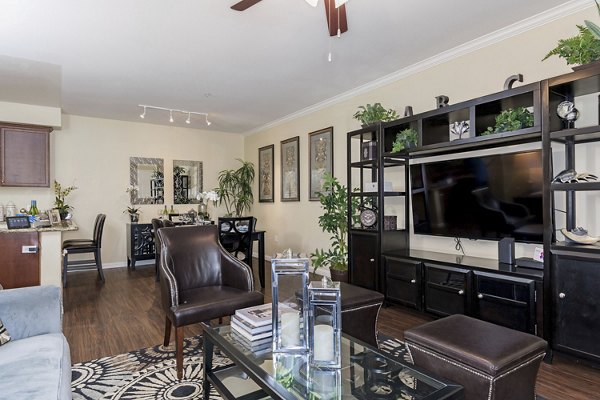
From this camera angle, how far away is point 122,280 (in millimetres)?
5164

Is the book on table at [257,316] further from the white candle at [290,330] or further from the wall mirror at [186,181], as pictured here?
the wall mirror at [186,181]

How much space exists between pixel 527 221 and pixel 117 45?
398 cm

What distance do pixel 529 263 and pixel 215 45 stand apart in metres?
3.35

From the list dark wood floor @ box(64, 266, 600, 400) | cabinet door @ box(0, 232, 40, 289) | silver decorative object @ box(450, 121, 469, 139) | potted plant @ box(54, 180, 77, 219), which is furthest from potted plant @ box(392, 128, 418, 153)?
potted plant @ box(54, 180, 77, 219)

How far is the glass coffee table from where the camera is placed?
4.41 ft

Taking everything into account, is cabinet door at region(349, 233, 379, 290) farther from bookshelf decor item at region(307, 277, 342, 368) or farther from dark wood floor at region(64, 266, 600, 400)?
bookshelf decor item at region(307, 277, 342, 368)

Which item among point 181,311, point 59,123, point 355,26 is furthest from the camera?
point 59,123

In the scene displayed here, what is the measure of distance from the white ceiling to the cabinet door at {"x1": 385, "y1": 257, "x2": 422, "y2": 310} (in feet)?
7.03

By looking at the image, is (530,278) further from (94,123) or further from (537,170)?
(94,123)

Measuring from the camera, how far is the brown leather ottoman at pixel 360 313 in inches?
95.1

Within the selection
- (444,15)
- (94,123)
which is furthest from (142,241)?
(444,15)

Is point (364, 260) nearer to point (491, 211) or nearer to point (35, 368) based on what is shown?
point (491, 211)

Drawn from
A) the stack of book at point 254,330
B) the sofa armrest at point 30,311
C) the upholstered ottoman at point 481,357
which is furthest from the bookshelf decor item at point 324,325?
the sofa armrest at point 30,311

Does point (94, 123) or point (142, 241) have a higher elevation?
point (94, 123)
